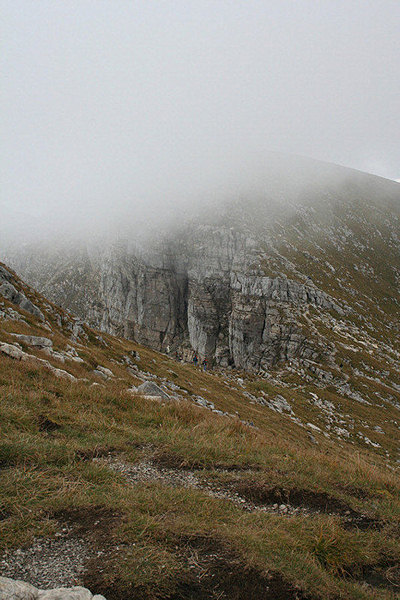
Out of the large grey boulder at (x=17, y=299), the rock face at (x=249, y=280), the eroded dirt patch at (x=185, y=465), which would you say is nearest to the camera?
the eroded dirt patch at (x=185, y=465)

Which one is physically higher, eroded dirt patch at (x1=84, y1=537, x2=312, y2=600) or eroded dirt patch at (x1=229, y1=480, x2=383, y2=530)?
eroded dirt patch at (x1=84, y1=537, x2=312, y2=600)

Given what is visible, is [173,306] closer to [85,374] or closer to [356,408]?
[356,408]

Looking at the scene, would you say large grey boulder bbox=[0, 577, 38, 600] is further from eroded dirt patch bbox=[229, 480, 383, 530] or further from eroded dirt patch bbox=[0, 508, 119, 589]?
eroded dirt patch bbox=[229, 480, 383, 530]

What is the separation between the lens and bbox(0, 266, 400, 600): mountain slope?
3.99 metres

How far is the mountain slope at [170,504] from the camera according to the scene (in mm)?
3988

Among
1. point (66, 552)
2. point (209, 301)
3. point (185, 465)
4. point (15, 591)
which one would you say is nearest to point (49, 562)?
point (66, 552)

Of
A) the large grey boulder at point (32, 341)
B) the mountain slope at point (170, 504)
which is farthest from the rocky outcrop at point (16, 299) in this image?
the mountain slope at point (170, 504)

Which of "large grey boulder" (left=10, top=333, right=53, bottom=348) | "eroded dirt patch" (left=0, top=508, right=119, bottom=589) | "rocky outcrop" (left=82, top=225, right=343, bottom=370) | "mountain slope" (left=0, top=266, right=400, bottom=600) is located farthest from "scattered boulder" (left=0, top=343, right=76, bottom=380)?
"rocky outcrop" (left=82, top=225, right=343, bottom=370)

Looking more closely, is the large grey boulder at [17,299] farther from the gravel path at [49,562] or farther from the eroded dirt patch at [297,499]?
the gravel path at [49,562]

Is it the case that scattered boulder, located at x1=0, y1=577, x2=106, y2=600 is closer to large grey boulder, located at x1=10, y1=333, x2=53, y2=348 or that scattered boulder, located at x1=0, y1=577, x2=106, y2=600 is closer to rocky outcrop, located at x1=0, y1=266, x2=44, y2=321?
large grey boulder, located at x1=10, y1=333, x2=53, y2=348

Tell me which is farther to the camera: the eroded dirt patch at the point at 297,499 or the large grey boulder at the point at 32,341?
the large grey boulder at the point at 32,341

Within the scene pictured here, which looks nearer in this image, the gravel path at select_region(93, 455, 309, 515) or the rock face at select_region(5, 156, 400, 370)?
the gravel path at select_region(93, 455, 309, 515)

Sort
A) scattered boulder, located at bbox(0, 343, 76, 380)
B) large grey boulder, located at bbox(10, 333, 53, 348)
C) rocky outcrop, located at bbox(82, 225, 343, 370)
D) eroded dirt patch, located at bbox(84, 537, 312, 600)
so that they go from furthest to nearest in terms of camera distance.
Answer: rocky outcrop, located at bbox(82, 225, 343, 370), large grey boulder, located at bbox(10, 333, 53, 348), scattered boulder, located at bbox(0, 343, 76, 380), eroded dirt patch, located at bbox(84, 537, 312, 600)

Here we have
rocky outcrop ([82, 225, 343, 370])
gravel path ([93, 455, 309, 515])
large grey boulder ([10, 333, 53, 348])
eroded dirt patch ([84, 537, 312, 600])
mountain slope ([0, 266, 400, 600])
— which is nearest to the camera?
eroded dirt patch ([84, 537, 312, 600])
